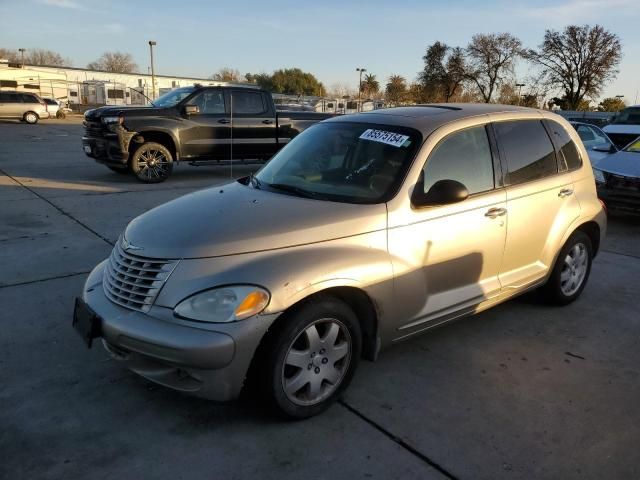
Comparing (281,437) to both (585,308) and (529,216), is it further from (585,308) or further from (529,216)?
(585,308)

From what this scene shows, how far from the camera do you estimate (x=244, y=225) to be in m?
2.94

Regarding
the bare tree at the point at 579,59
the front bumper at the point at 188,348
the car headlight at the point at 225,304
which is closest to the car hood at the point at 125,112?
the front bumper at the point at 188,348

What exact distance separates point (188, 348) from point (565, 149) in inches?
141

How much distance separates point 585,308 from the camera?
468cm

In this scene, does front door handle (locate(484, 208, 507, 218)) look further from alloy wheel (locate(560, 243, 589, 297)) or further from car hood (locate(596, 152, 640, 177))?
car hood (locate(596, 152, 640, 177))

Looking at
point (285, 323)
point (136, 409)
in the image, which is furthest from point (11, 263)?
point (285, 323)

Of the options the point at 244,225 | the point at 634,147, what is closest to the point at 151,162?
the point at 244,225

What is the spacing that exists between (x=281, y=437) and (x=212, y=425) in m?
0.39

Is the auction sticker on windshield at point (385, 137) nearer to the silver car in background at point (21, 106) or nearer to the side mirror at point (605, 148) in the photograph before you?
the side mirror at point (605, 148)

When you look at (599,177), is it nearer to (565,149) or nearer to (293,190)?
(565,149)

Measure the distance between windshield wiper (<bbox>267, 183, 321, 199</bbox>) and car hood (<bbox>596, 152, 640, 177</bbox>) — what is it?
21.5ft

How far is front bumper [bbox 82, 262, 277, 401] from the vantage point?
250cm

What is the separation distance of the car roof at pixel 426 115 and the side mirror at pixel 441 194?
0.40m

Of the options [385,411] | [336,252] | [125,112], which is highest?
[125,112]
